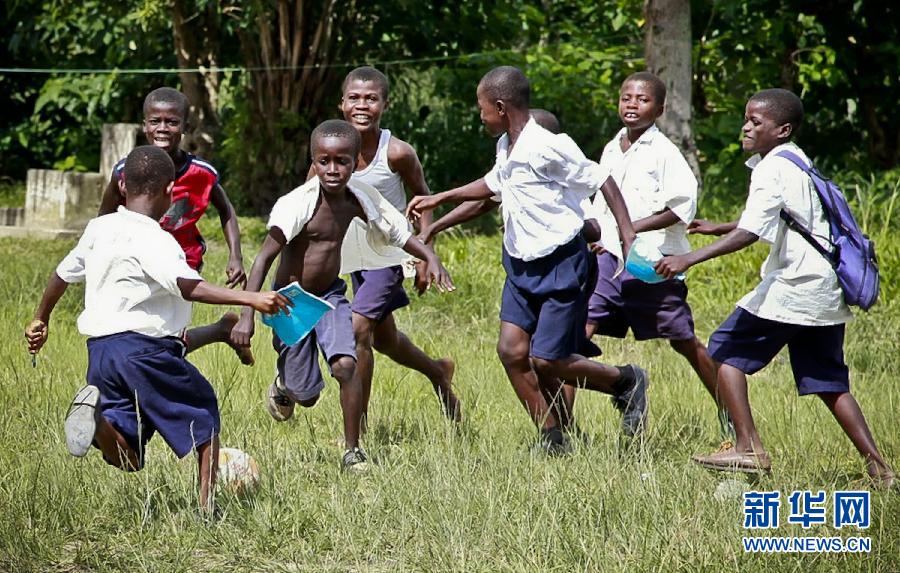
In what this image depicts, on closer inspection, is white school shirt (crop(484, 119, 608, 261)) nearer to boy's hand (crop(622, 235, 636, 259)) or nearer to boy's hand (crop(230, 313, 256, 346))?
boy's hand (crop(622, 235, 636, 259))

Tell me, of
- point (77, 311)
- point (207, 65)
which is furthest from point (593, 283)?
point (207, 65)

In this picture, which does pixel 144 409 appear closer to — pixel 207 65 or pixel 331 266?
pixel 331 266

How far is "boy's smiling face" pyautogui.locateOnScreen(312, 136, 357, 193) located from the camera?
19.7 ft

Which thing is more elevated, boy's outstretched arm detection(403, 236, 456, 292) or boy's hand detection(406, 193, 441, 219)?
boy's hand detection(406, 193, 441, 219)

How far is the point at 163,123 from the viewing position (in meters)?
6.39

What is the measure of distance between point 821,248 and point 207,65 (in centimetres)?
1064

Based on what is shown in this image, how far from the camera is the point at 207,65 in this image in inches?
595

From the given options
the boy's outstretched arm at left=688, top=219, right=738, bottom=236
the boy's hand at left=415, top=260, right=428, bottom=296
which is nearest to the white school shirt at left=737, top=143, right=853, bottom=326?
A: the boy's outstretched arm at left=688, top=219, right=738, bottom=236

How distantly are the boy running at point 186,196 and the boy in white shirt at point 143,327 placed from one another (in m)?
1.24

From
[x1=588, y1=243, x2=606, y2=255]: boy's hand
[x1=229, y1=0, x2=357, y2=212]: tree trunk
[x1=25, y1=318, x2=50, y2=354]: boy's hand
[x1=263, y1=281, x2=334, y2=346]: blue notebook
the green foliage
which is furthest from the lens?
the green foliage

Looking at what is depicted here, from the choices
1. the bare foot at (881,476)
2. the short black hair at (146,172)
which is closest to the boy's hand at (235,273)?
the short black hair at (146,172)

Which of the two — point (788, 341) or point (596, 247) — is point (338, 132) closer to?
point (596, 247)

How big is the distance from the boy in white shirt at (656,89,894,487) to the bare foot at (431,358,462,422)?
5.16ft

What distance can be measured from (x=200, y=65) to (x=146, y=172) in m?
10.3
